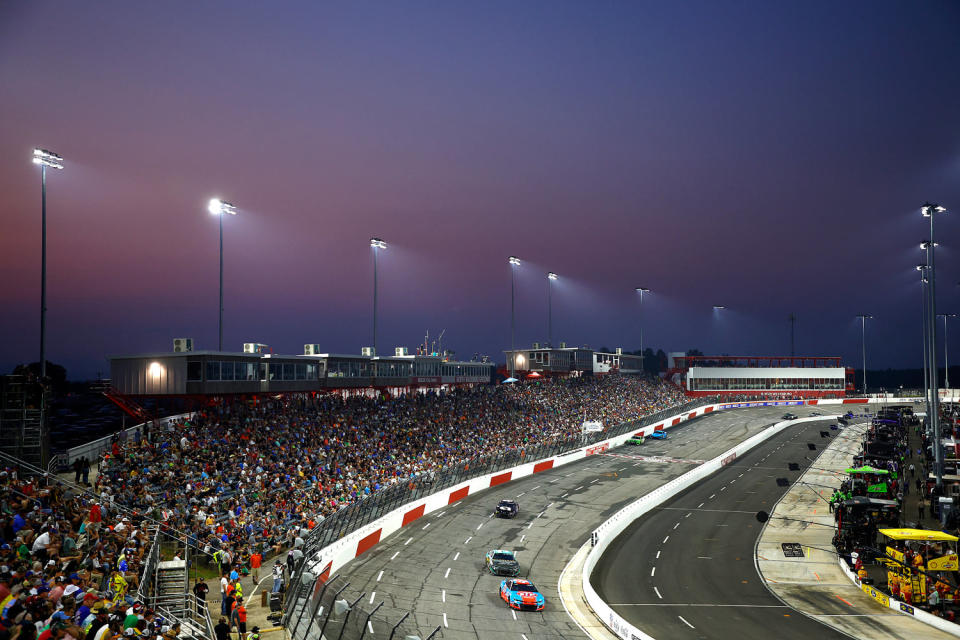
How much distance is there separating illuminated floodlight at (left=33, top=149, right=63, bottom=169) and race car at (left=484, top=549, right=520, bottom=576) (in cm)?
2691

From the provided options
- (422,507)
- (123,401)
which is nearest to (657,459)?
(422,507)

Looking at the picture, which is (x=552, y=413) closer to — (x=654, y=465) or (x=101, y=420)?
(x=654, y=465)

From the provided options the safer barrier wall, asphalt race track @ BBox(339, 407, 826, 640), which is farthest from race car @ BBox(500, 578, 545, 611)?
the safer barrier wall

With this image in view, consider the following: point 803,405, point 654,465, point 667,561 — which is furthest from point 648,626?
point 803,405

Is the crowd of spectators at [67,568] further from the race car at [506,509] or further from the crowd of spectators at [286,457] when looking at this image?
the race car at [506,509]

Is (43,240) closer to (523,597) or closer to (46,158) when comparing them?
(46,158)

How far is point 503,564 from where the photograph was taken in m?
30.8

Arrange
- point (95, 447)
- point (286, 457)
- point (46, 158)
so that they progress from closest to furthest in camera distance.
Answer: point (46, 158) → point (95, 447) → point (286, 457)

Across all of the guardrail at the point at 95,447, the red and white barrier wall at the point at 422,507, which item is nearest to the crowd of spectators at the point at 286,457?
the red and white barrier wall at the point at 422,507

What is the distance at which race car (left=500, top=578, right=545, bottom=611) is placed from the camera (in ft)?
87.5

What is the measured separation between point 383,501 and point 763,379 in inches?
3984

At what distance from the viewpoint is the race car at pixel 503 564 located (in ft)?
100

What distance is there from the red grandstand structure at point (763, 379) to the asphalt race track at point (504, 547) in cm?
5715

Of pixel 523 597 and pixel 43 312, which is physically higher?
pixel 43 312
